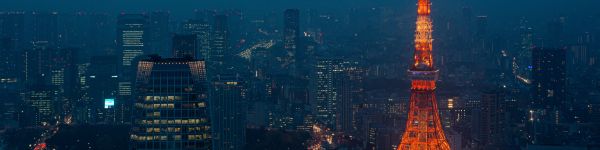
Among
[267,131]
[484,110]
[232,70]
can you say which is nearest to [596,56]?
[484,110]

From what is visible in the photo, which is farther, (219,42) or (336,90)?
(219,42)

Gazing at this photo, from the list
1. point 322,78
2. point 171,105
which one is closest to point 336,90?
point 322,78

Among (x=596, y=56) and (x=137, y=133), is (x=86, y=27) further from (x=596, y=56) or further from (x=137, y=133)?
(x=137, y=133)

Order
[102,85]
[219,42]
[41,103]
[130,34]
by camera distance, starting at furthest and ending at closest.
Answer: [130,34] → [219,42] → [102,85] → [41,103]

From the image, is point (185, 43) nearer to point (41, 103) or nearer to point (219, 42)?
point (41, 103)

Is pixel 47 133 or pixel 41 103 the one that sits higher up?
pixel 41 103

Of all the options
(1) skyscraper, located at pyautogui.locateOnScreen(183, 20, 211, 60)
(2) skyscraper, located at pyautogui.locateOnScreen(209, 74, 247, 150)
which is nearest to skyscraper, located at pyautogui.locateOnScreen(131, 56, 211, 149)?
(2) skyscraper, located at pyautogui.locateOnScreen(209, 74, 247, 150)

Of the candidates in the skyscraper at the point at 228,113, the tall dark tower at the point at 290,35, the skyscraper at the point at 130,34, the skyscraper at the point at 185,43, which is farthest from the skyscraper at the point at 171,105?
the tall dark tower at the point at 290,35
